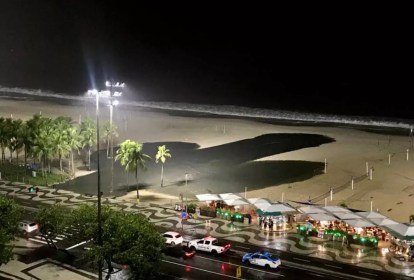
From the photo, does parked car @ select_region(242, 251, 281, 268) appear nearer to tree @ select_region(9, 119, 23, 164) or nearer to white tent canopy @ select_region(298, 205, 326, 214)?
white tent canopy @ select_region(298, 205, 326, 214)

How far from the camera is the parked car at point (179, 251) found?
38.0 meters

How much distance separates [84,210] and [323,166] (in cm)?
3725

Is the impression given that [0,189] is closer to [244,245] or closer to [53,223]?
[53,223]

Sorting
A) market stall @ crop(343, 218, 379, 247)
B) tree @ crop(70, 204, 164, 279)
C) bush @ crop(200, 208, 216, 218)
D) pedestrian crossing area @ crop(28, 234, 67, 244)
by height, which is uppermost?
tree @ crop(70, 204, 164, 279)

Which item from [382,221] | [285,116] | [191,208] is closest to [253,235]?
[191,208]

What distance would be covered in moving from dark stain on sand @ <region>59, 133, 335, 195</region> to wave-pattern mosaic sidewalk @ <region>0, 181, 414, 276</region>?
4827 mm

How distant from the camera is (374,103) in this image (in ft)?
454

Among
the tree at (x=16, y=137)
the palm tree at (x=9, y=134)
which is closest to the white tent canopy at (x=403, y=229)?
the tree at (x=16, y=137)

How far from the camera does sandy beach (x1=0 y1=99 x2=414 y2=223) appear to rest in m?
54.4

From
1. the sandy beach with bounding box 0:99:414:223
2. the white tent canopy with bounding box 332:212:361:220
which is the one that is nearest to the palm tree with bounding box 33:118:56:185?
the sandy beach with bounding box 0:99:414:223

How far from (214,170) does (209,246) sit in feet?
91.2

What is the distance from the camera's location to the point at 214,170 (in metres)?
65.8

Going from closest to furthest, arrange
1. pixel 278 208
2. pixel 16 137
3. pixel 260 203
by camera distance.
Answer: pixel 278 208, pixel 260 203, pixel 16 137

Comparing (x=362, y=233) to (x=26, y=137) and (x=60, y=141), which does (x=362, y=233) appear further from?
(x=26, y=137)
